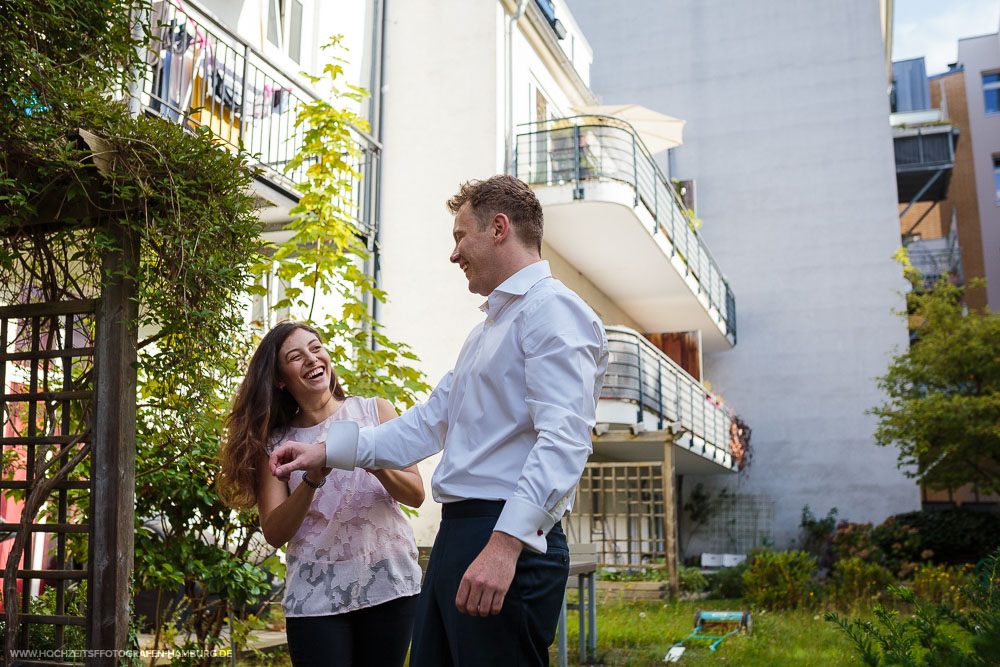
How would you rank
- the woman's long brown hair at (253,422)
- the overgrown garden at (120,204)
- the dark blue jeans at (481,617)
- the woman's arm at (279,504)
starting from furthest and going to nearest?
the overgrown garden at (120,204), the woman's long brown hair at (253,422), the woman's arm at (279,504), the dark blue jeans at (481,617)

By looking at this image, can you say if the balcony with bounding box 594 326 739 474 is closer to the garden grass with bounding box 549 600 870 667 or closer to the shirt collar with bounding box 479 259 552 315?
the garden grass with bounding box 549 600 870 667

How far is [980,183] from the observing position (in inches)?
1051

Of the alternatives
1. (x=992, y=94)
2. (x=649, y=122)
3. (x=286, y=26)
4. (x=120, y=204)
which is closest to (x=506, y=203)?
(x=120, y=204)

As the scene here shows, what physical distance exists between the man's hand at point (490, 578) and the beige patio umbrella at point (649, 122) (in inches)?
547

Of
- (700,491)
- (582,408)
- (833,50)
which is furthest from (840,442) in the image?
(582,408)

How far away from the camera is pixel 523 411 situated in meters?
2.28

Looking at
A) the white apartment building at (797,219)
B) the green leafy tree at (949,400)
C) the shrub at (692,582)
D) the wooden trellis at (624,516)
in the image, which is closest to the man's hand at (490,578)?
the wooden trellis at (624,516)

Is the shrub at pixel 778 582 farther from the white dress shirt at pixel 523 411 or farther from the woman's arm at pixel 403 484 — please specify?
the white dress shirt at pixel 523 411

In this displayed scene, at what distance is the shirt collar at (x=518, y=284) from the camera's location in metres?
2.40

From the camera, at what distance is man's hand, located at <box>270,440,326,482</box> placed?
8.13ft

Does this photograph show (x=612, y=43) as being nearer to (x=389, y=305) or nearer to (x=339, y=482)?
(x=389, y=305)

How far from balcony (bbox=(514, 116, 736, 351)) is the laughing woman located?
916 cm

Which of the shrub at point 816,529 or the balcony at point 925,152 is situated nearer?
the shrub at point 816,529

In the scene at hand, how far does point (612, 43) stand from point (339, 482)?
22.8m
